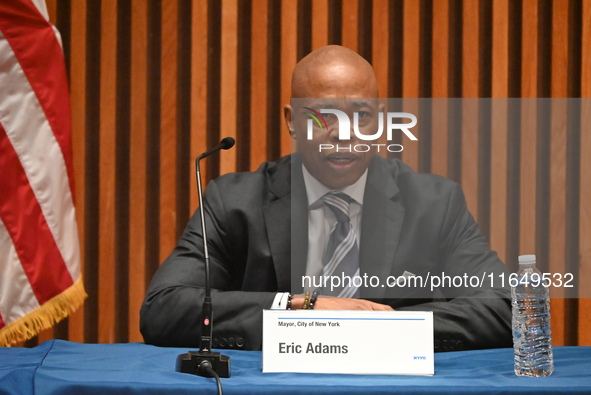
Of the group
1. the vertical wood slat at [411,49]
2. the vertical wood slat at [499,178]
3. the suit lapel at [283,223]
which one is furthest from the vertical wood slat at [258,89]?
the vertical wood slat at [499,178]

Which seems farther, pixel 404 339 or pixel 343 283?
pixel 343 283

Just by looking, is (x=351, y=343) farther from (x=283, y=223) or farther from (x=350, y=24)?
(x=350, y=24)

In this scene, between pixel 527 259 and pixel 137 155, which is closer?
pixel 527 259

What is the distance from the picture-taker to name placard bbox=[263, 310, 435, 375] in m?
1.35

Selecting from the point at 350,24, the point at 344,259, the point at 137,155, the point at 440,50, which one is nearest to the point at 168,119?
the point at 137,155

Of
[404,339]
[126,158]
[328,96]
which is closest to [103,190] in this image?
[126,158]

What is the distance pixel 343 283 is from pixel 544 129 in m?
0.58

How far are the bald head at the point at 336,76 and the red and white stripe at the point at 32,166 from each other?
1145mm

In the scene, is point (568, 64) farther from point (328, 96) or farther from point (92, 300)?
point (92, 300)

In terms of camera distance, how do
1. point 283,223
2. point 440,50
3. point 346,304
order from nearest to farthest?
1. point 346,304
2. point 283,223
3. point 440,50

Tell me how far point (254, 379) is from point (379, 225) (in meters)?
0.54

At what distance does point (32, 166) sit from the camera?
2582 millimetres

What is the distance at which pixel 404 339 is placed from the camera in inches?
53.7

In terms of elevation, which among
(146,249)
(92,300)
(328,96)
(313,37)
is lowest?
(92,300)
